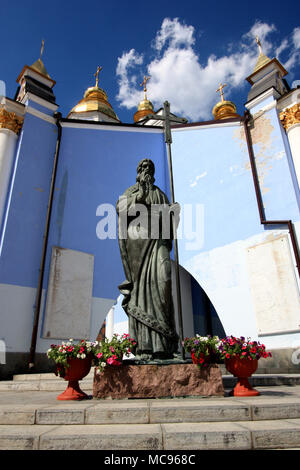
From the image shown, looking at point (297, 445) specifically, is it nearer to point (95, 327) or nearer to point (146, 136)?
point (95, 327)

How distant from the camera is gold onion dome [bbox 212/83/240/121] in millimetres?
20797

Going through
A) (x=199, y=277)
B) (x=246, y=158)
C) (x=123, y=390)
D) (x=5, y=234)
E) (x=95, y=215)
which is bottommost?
(x=123, y=390)

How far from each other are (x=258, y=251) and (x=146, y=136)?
6.05 m

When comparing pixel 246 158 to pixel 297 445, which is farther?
pixel 246 158

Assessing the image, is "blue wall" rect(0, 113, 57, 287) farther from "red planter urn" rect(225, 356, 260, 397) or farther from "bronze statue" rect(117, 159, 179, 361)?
"red planter urn" rect(225, 356, 260, 397)

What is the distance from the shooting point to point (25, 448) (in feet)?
6.86

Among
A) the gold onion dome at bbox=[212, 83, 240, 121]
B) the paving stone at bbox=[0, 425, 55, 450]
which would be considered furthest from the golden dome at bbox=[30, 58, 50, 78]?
the gold onion dome at bbox=[212, 83, 240, 121]

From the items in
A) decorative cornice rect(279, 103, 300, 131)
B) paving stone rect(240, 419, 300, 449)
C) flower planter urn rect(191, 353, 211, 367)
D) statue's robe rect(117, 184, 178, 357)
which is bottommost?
paving stone rect(240, 419, 300, 449)

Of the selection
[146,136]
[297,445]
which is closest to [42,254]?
[146,136]

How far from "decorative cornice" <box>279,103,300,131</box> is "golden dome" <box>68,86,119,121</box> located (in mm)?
13368

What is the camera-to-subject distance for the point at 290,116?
367 inches

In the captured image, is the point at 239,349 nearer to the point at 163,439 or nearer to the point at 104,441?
the point at 163,439

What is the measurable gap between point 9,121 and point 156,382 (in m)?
8.77

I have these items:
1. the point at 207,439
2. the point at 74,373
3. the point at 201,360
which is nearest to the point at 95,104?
the point at 74,373
